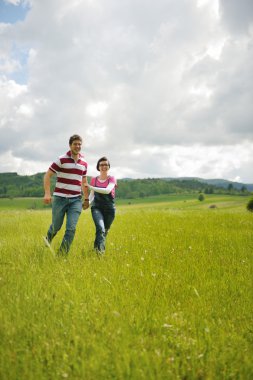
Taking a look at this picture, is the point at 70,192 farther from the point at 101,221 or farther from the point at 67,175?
the point at 101,221

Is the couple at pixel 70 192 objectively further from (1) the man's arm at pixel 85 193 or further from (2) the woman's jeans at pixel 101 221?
(1) the man's arm at pixel 85 193

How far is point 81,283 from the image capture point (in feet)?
13.9

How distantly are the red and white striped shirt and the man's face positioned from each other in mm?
143

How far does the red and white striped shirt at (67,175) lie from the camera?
6.41m

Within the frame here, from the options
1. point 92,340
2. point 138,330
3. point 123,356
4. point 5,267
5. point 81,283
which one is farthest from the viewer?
Result: point 5,267

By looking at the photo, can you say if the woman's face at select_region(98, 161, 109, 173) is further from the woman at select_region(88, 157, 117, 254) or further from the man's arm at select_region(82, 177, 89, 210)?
the man's arm at select_region(82, 177, 89, 210)

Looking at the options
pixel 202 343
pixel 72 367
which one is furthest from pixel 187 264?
pixel 72 367

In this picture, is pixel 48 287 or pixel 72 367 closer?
pixel 72 367

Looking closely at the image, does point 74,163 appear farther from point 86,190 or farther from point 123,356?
point 123,356

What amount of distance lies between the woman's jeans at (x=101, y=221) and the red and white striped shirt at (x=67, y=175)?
696mm

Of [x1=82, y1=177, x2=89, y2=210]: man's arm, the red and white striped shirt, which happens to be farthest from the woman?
the red and white striped shirt

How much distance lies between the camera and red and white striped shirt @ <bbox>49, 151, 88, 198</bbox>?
6414mm

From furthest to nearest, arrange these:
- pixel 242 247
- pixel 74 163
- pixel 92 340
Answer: pixel 242 247 → pixel 74 163 → pixel 92 340

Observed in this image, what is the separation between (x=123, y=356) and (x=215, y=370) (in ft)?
2.85
